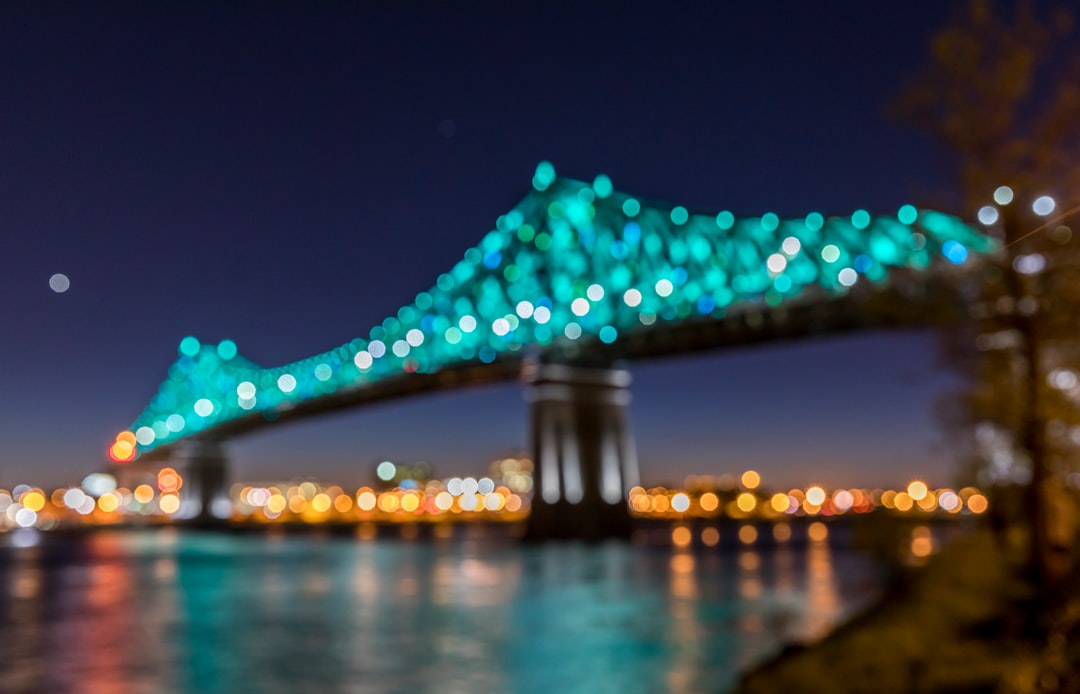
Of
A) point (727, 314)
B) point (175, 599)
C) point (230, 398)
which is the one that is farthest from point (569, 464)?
point (230, 398)

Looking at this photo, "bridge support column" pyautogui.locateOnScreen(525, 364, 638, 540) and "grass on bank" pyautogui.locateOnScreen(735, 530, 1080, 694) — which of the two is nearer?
"grass on bank" pyautogui.locateOnScreen(735, 530, 1080, 694)

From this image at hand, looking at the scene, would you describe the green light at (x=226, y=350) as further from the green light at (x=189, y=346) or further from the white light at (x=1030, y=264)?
the white light at (x=1030, y=264)

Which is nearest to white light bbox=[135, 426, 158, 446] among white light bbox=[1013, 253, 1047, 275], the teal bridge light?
the teal bridge light

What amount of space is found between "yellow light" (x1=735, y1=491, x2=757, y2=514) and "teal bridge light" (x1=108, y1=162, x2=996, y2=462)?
5137 centimetres

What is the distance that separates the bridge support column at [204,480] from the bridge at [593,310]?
2180cm

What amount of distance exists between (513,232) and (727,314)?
19.2m

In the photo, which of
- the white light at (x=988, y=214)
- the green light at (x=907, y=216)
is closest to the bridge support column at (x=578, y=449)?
the green light at (x=907, y=216)

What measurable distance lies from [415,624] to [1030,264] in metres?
15.0

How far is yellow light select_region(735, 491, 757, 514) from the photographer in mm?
107500

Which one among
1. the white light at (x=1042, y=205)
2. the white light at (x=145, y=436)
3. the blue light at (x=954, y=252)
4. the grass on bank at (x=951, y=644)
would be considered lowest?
the grass on bank at (x=951, y=644)

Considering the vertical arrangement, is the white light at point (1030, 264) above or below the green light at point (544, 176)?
below

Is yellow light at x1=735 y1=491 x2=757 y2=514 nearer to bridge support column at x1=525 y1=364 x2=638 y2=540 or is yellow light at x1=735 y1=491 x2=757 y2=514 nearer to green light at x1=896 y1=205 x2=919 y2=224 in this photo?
bridge support column at x1=525 y1=364 x2=638 y2=540

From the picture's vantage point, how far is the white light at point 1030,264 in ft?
29.8

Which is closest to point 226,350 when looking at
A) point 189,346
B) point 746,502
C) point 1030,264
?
point 189,346
